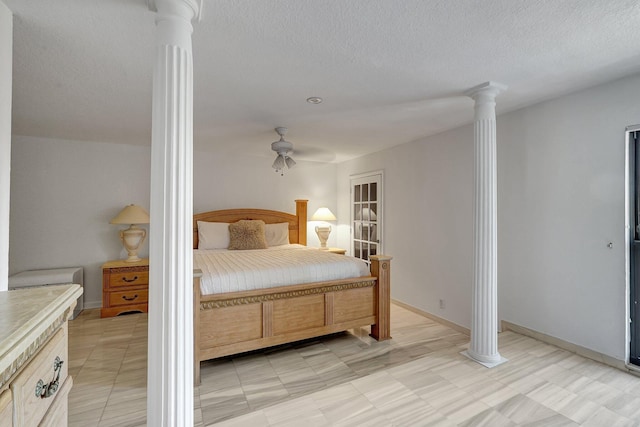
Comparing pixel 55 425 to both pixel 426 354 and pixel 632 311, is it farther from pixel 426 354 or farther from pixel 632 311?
pixel 632 311

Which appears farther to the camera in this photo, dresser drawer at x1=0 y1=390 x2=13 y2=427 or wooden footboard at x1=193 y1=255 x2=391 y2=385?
wooden footboard at x1=193 y1=255 x2=391 y2=385

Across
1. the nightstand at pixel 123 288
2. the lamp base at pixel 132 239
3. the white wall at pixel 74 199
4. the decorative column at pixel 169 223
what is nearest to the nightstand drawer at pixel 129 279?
the nightstand at pixel 123 288

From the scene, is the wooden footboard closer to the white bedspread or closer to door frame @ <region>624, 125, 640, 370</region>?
the white bedspread

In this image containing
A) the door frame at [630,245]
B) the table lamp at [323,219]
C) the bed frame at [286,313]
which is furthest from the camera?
the table lamp at [323,219]

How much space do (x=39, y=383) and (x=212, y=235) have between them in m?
3.76

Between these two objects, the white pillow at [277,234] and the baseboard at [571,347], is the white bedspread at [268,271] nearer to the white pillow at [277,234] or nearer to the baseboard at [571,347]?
the white pillow at [277,234]

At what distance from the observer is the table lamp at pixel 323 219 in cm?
521

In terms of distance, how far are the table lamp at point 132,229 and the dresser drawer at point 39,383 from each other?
3293 millimetres

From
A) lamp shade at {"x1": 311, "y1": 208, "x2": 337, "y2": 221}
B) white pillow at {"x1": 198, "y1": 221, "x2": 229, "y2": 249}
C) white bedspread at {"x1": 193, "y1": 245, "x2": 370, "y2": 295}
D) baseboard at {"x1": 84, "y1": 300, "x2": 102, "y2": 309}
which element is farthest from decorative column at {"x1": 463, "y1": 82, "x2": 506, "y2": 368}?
baseboard at {"x1": 84, "y1": 300, "x2": 102, "y2": 309}

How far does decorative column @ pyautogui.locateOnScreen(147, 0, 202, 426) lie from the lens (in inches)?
52.3

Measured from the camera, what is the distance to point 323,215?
17.8ft

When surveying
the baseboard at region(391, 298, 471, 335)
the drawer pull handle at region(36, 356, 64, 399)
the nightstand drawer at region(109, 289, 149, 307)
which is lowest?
the baseboard at region(391, 298, 471, 335)

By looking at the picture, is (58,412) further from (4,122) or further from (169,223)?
(4,122)

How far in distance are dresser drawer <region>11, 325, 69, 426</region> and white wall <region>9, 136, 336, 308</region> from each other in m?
3.86
